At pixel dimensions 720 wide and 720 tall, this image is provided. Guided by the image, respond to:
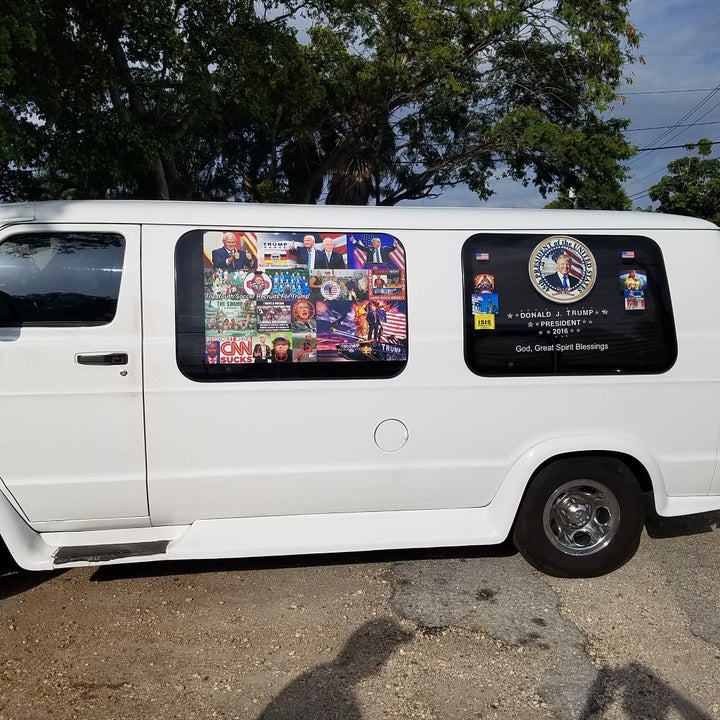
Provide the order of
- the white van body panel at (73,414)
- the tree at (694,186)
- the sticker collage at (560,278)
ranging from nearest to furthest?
the white van body panel at (73,414)
the sticker collage at (560,278)
the tree at (694,186)

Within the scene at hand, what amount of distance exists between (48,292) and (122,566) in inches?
70.3

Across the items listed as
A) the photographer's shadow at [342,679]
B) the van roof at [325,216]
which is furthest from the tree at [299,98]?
the photographer's shadow at [342,679]

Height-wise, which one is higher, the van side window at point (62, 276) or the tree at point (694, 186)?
the tree at point (694, 186)

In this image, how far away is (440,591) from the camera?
3547 mm

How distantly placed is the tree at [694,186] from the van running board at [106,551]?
2086 centimetres

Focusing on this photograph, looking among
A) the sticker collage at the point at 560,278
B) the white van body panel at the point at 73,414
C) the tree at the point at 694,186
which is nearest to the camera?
the white van body panel at the point at 73,414

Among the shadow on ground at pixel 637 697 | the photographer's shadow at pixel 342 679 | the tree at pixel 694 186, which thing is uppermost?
the tree at pixel 694 186

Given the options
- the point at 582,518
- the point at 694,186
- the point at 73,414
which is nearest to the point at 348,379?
the point at 73,414

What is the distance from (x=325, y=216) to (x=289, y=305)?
52cm

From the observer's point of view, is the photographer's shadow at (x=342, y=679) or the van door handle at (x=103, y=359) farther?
the van door handle at (x=103, y=359)

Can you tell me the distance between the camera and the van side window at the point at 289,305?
3.19 metres

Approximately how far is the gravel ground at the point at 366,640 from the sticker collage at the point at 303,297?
54.0 inches

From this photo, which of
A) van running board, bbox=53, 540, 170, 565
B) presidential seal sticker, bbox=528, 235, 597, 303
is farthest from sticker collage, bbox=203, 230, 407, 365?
van running board, bbox=53, 540, 170, 565

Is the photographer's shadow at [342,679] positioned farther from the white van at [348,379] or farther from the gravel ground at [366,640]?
the white van at [348,379]
